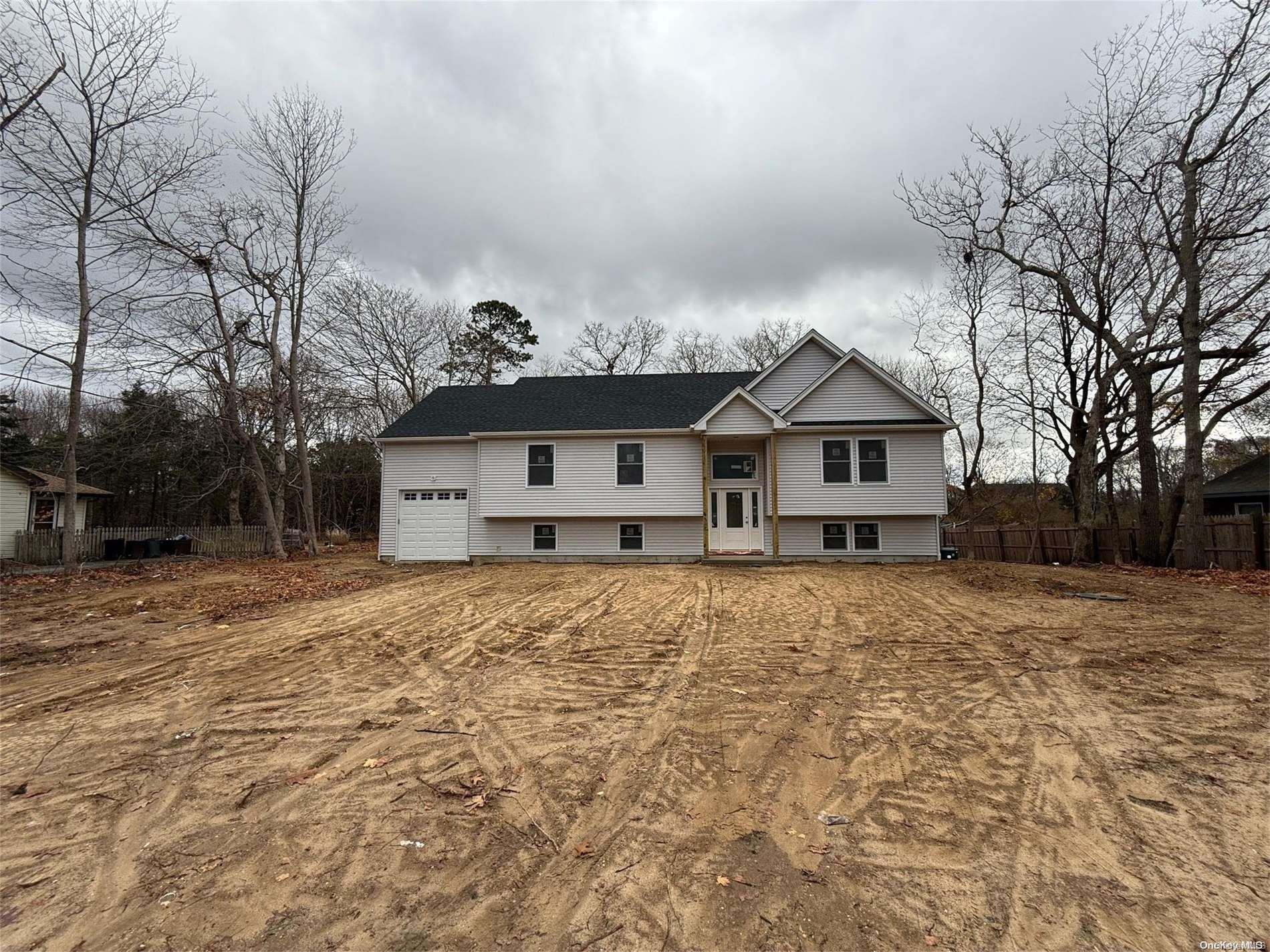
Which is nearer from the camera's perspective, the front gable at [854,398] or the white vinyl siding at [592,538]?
the front gable at [854,398]

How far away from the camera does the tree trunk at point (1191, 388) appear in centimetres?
1416

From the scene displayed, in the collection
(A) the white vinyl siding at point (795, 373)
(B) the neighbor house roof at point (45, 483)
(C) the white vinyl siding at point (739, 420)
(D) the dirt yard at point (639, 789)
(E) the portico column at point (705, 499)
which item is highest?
(A) the white vinyl siding at point (795, 373)

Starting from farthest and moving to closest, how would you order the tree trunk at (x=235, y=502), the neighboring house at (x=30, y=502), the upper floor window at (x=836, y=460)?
the tree trunk at (x=235, y=502), the neighboring house at (x=30, y=502), the upper floor window at (x=836, y=460)

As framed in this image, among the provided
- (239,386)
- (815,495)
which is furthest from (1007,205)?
(239,386)

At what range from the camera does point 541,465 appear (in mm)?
18141

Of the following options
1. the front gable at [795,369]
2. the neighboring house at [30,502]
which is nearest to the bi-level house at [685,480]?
the front gable at [795,369]

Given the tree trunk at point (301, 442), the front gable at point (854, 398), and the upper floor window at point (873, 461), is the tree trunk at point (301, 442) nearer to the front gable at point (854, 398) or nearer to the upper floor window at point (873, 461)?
the front gable at point (854, 398)

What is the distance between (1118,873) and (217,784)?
5231 mm

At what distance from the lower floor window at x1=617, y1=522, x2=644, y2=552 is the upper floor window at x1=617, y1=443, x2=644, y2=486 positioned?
1367mm

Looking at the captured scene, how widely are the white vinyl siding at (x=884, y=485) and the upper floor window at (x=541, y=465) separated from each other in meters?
7.23

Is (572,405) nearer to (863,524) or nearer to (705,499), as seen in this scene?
(705,499)

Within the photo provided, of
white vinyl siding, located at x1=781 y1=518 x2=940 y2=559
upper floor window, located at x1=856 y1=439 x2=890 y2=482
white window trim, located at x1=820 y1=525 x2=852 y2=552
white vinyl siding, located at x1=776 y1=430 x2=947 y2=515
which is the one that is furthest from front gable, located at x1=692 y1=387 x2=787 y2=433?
white window trim, located at x1=820 y1=525 x2=852 y2=552

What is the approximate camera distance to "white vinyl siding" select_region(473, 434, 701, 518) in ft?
57.9

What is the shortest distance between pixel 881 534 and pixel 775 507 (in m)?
3.60
